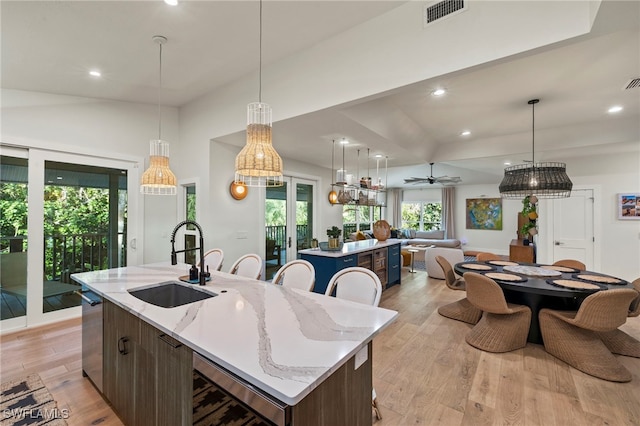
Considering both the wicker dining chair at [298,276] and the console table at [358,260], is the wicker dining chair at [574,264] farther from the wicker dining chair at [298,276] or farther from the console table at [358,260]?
the wicker dining chair at [298,276]

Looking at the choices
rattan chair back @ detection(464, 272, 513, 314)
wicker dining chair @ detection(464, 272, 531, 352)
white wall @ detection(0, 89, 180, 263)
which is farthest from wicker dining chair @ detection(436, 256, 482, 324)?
white wall @ detection(0, 89, 180, 263)

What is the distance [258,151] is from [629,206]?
21.6 feet

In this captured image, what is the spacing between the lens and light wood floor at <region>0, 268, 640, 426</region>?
77.1 inches

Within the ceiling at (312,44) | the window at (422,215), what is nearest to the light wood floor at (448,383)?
the ceiling at (312,44)

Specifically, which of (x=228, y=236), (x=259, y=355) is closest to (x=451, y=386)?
(x=259, y=355)

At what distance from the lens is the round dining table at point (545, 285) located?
8.82 feet

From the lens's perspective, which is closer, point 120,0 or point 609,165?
point 120,0

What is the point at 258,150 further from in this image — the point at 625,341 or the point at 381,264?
the point at 625,341

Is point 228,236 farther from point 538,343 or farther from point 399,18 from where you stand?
point 538,343

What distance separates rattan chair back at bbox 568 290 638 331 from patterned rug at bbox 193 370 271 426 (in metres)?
2.95

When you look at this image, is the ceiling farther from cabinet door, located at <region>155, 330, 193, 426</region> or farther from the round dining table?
cabinet door, located at <region>155, 330, 193, 426</region>

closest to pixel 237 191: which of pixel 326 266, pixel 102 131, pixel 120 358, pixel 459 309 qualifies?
pixel 326 266

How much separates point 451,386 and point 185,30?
12.5 ft

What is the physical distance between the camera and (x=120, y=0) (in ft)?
6.88
